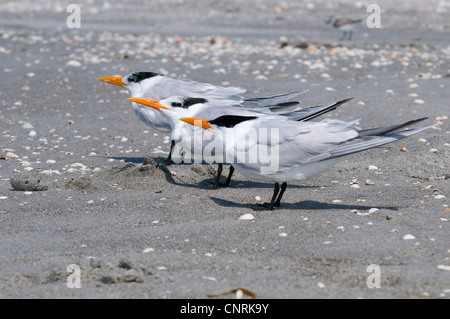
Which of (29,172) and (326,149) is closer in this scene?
(326,149)

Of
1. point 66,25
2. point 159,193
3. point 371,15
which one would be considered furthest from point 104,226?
point 371,15

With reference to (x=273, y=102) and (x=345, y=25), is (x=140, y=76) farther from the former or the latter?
(x=345, y=25)

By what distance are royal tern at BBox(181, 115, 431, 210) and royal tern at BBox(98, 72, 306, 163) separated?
3.09ft

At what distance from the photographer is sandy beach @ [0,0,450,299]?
11.2ft

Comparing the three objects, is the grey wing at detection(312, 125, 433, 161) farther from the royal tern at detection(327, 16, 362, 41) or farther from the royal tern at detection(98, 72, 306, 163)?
the royal tern at detection(327, 16, 362, 41)

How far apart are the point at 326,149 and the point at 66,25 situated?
1102 cm

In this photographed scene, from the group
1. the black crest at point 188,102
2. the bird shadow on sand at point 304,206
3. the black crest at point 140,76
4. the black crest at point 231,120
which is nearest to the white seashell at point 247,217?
the bird shadow on sand at point 304,206

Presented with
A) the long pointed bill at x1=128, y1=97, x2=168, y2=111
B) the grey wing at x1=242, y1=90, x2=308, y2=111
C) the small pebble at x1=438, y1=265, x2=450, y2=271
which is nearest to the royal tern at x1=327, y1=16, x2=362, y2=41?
the grey wing at x1=242, y1=90, x2=308, y2=111

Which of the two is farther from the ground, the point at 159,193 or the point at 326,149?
the point at 326,149

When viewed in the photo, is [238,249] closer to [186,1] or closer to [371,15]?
[371,15]

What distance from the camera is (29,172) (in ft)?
18.2

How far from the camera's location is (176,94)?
6.15 metres

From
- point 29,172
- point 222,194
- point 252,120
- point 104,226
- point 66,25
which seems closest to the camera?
point 104,226
